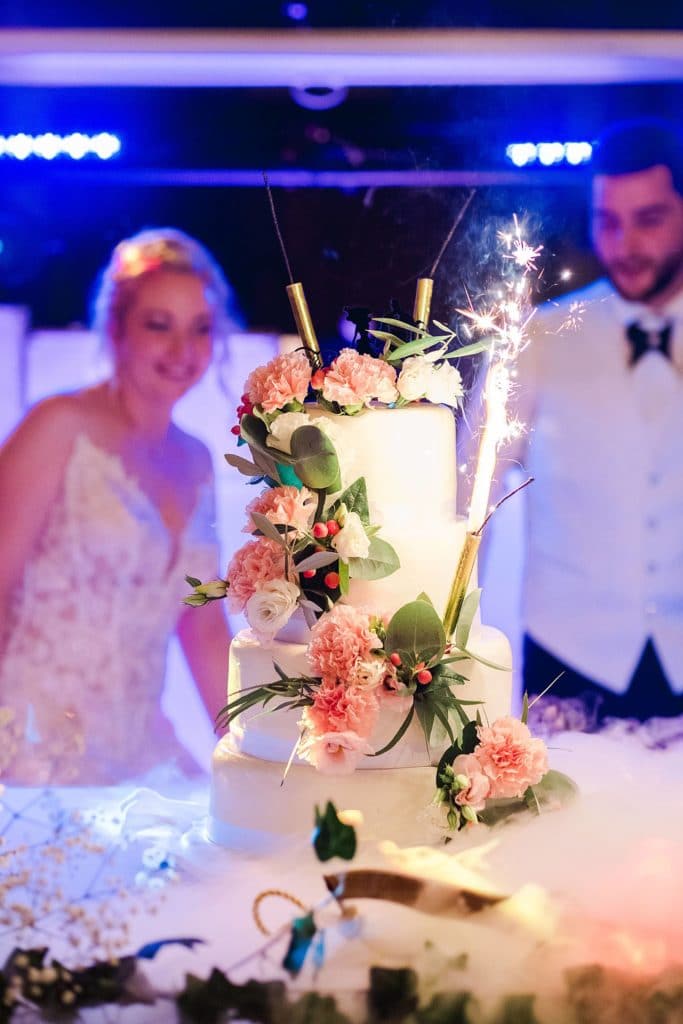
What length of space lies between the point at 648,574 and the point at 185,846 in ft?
8.03

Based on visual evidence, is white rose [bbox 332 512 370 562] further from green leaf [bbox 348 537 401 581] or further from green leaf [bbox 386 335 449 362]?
green leaf [bbox 386 335 449 362]

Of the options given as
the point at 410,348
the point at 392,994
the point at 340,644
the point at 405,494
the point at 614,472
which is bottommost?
the point at 392,994

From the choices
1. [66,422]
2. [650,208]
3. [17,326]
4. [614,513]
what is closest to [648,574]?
[614,513]

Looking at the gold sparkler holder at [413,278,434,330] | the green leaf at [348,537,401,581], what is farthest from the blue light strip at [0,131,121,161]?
the green leaf at [348,537,401,581]

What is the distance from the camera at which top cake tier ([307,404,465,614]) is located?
114 inches

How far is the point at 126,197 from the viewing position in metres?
4.62

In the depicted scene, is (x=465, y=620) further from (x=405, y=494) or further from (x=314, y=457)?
(x=314, y=457)

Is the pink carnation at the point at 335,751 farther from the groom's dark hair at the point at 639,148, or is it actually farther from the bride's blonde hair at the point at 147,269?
the groom's dark hair at the point at 639,148

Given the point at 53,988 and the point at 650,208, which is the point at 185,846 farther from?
the point at 650,208

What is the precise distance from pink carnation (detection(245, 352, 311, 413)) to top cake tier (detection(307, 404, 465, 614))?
0.43 feet

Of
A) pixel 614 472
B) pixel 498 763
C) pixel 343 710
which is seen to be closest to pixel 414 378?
pixel 343 710

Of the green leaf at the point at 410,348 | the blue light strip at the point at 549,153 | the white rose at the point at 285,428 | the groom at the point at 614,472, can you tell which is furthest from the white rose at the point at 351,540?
the blue light strip at the point at 549,153

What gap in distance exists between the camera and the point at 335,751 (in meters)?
2.65

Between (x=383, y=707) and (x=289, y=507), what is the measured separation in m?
0.53
